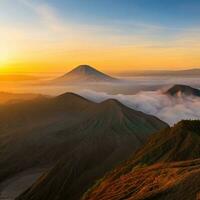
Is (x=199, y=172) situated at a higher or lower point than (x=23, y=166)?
higher

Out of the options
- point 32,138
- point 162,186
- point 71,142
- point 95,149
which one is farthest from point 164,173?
point 32,138

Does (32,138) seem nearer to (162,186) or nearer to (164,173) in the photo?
(164,173)

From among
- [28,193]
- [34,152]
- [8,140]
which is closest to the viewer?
[28,193]

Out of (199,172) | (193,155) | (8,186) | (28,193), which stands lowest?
(8,186)

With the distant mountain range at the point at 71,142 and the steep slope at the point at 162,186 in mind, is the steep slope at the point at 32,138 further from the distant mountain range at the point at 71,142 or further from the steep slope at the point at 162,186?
the steep slope at the point at 162,186

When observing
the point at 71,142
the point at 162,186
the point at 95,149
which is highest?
the point at 162,186

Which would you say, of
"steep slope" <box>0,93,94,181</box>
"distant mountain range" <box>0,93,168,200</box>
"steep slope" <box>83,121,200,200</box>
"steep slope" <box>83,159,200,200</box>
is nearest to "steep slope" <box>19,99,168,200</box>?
"distant mountain range" <box>0,93,168,200</box>

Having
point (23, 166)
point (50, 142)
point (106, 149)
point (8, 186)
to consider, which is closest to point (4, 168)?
point (23, 166)

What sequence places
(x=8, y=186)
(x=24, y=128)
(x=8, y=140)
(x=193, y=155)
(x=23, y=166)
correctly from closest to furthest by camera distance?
(x=193, y=155) → (x=8, y=186) → (x=23, y=166) → (x=8, y=140) → (x=24, y=128)

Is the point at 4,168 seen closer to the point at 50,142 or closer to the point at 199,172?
the point at 50,142
